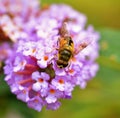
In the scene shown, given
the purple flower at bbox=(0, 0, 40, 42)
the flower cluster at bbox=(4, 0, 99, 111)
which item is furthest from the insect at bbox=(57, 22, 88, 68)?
the purple flower at bbox=(0, 0, 40, 42)

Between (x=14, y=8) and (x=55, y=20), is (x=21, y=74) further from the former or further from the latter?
(x=14, y=8)

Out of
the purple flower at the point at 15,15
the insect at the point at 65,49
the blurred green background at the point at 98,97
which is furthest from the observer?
the blurred green background at the point at 98,97

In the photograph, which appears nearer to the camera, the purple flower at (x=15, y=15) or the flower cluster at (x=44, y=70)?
the flower cluster at (x=44, y=70)

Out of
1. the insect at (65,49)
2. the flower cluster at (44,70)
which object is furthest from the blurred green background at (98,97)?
the insect at (65,49)

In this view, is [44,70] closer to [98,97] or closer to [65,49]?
[65,49]

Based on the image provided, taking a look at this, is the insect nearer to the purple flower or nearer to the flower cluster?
the flower cluster

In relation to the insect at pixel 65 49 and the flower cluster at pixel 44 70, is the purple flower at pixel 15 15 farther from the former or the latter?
the insect at pixel 65 49

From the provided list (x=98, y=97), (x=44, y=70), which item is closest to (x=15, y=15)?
(x=44, y=70)
